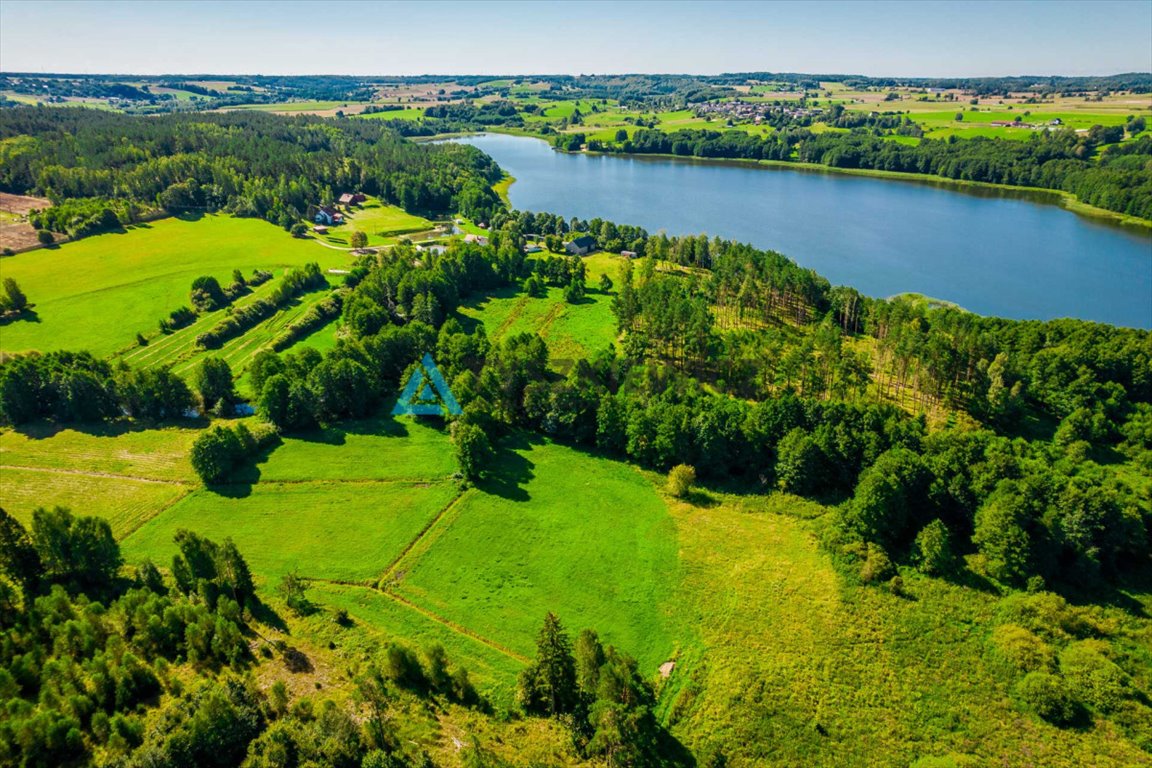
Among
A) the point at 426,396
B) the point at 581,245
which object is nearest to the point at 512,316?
the point at 426,396

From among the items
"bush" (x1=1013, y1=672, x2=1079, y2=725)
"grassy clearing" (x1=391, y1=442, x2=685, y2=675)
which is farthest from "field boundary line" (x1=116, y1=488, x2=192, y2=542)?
"bush" (x1=1013, y1=672, x2=1079, y2=725)

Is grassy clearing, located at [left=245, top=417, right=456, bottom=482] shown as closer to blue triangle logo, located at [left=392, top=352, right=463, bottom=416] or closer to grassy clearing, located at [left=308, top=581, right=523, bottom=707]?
blue triangle logo, located at [left=392, top=352, right=463, bottom=416]

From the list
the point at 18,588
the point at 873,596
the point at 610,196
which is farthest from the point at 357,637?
the point at 610,196

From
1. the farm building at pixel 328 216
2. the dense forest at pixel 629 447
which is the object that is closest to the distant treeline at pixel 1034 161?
the dense forest at pixel 629 447

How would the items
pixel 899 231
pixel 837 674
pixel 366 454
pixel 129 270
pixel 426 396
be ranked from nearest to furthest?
pixel 837 674 → pixel 366 454 → pixel 426 396 → pixel 129 270 → pixel 899 231

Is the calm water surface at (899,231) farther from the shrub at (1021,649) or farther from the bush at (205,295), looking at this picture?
the bush at (205,295)

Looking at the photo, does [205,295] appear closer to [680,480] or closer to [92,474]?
[92,474]
